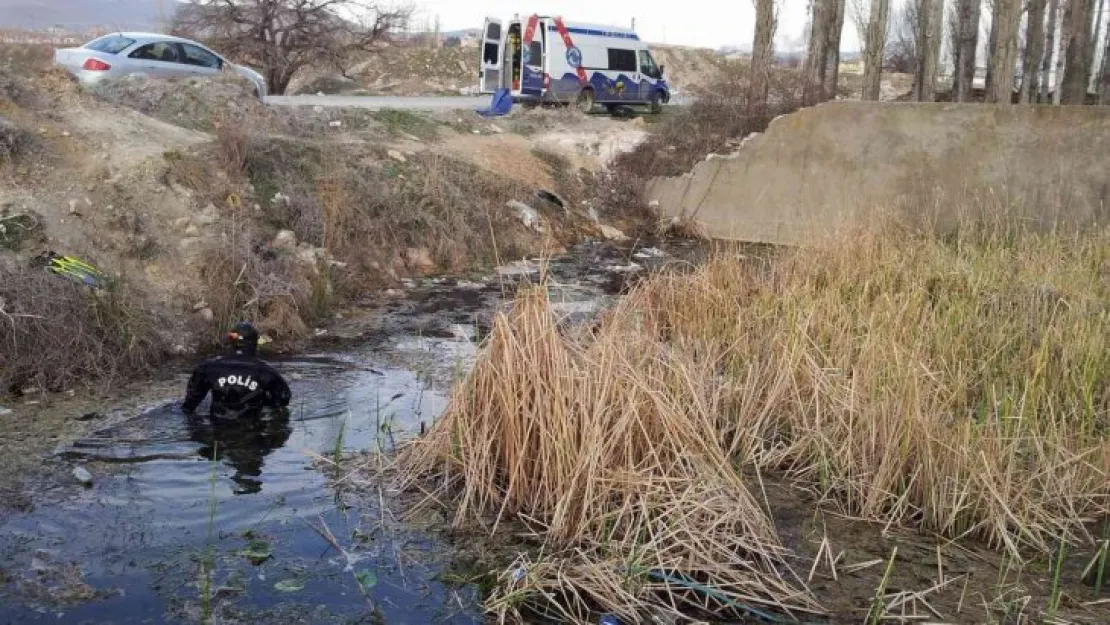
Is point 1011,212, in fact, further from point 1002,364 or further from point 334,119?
point 334,119

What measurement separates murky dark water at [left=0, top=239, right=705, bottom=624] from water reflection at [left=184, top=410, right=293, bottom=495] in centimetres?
1

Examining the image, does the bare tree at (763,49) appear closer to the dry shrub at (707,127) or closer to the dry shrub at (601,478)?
the dry shrub at (707,127)

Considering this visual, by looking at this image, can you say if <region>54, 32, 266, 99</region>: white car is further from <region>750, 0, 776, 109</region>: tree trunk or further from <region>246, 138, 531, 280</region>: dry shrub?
<region>750, 0, 776, 109</region>: tree trunk

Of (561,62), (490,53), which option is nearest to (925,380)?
(561,62)

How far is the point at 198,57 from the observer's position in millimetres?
17094

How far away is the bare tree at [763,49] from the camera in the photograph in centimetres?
1961

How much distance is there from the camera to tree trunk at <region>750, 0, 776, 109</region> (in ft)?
64.3

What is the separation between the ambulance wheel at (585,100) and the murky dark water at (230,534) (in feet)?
53.3

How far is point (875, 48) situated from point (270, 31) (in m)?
16.9

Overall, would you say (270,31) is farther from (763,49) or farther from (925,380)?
(925,380)

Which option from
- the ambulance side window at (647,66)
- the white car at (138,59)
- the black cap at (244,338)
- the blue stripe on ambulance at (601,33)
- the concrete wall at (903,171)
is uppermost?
the blue stripe on ambulance at (601,33)

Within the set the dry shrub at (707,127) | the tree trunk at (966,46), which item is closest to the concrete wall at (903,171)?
the dry shrub at (707,127)

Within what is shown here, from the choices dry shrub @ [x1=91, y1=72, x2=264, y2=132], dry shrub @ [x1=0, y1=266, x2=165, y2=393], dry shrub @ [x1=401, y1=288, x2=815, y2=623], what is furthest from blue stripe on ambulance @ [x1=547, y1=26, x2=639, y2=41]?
dry shrub @ [x1=401, y1=288, x2=815, y2=623]

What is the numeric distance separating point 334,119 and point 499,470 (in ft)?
39.3
